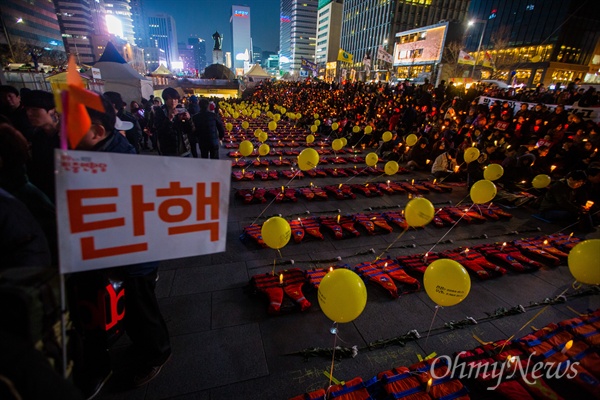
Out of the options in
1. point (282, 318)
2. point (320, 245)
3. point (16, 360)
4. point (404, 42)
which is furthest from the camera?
point (404, 42)

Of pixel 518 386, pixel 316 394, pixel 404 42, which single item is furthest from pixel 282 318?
pixel 404 42

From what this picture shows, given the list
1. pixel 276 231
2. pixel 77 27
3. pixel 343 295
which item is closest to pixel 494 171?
pixel 276 231

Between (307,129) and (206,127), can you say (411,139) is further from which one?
(307,129)

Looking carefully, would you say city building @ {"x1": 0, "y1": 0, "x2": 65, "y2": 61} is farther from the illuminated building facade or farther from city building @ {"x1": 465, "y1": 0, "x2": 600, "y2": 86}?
city building @ {"x1": 465, "y1": 0, "x2": 600, "y2": 86}

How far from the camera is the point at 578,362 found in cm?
329

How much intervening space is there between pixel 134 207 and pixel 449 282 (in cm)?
338

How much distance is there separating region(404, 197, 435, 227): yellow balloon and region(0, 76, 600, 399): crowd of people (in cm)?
447

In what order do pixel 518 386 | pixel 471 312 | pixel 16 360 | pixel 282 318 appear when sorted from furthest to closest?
pixel 471 312
pixel 282 318
pixel 518 386
pixel 16 360

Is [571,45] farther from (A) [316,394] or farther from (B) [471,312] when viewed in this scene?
(A) [316,394]

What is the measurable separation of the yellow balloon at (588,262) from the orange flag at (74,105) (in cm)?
565

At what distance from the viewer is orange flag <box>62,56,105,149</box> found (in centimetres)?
145

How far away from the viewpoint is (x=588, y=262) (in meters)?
3.72

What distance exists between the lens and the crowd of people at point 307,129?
7.40 feet

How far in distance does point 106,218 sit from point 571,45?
62.9m
